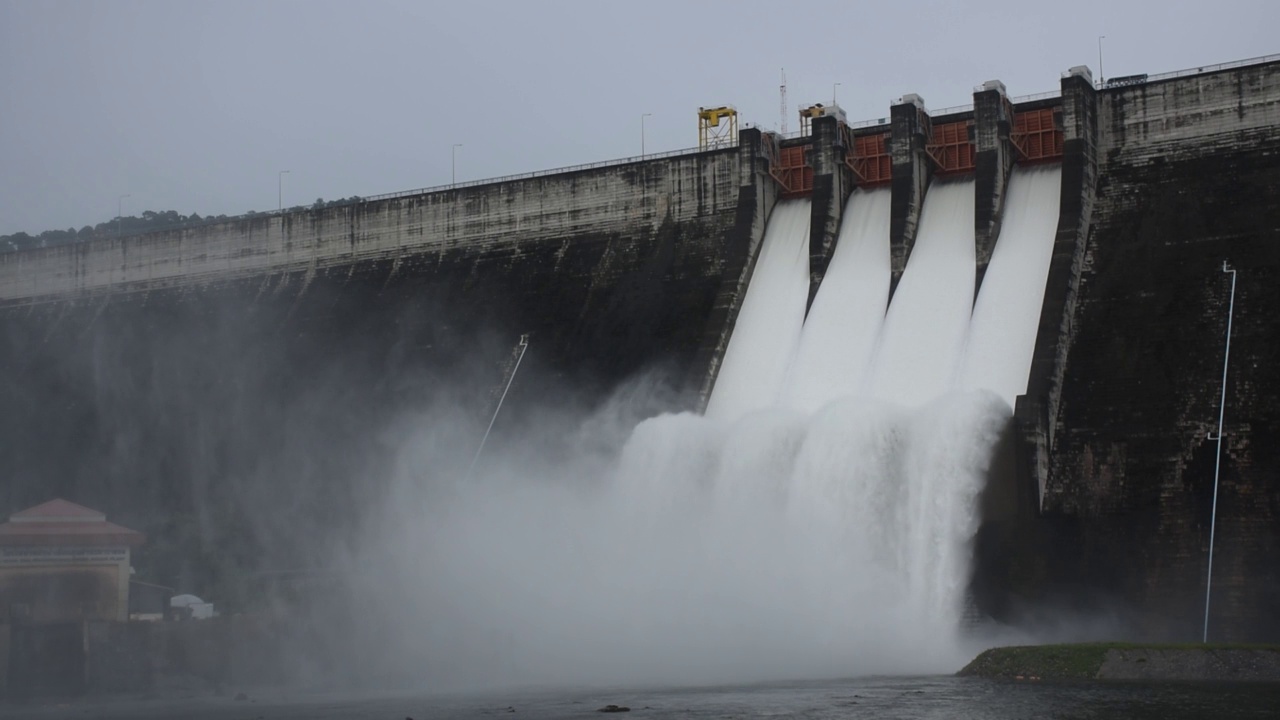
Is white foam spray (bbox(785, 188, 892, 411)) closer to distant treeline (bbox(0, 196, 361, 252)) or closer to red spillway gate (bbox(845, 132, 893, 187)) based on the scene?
red spillway gate (bbox(845, 132, 893, 187))

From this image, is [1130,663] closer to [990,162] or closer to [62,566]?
[990,162]

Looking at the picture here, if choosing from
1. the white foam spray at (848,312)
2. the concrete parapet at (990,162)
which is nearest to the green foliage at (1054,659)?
the white foam spray at (848,312)

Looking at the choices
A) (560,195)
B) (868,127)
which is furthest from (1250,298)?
(560,195)

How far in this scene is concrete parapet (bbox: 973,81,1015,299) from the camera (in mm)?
40844

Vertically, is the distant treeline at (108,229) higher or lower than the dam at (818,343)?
higher

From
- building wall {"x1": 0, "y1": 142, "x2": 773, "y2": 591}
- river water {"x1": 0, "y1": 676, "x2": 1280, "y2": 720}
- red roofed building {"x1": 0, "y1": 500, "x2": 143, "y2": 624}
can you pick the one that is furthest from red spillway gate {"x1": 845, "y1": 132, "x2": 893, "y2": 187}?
red roofed building {"x1": 0, "y1": 500, "x2": 143, "y2": 624}

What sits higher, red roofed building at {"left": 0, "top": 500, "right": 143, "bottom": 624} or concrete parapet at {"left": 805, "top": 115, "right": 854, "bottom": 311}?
concrete parapet at {"left": 805, "top": 115, "right": 854, "bottom": 311}

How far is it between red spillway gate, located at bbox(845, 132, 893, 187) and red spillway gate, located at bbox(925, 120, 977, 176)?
1.53 m

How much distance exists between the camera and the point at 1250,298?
116ft

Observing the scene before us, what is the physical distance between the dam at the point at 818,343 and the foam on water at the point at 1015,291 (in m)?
0.09

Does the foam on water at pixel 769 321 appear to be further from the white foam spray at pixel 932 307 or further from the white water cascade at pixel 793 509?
the white foam spray at pixel 932 307

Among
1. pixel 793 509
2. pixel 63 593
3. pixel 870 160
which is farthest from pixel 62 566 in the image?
pixel 870 160

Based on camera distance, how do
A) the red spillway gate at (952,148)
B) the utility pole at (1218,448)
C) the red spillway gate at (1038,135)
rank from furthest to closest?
the red spillway gate at (952,148) < the red spillway gate at (1038,135) < the utility pole at (1218,448)

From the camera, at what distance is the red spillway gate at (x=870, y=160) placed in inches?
1789
